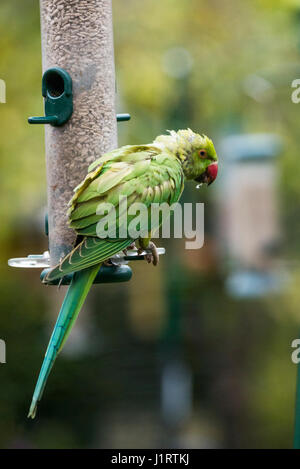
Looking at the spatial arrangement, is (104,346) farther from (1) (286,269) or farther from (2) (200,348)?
(1) (286,269)

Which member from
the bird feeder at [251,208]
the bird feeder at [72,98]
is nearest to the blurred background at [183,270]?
the bird feeder at [251,208]

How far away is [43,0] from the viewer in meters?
4.23

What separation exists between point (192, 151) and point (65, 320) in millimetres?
1399

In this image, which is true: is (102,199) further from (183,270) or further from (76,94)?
(183,270)

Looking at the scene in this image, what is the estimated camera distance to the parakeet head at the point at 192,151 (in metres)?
4.21

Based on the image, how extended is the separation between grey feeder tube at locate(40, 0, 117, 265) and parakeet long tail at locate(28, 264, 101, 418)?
52 centimetres

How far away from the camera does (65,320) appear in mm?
3516

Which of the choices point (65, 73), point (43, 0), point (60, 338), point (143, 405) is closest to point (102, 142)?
point (65, 73)

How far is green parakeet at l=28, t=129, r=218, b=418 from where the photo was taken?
3598mm

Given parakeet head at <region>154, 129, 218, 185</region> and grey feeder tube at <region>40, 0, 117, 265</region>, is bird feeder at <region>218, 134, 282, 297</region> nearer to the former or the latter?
parakeet head at <region>154, 129, 218, 185</region>

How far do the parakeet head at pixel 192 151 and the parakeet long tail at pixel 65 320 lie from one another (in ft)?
3.02

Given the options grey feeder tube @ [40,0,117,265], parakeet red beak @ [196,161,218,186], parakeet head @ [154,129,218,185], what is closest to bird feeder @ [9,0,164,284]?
grey feeder tube @ [40,0,117,265]

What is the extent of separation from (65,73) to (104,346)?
4.32m

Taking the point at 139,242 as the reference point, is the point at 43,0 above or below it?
above
